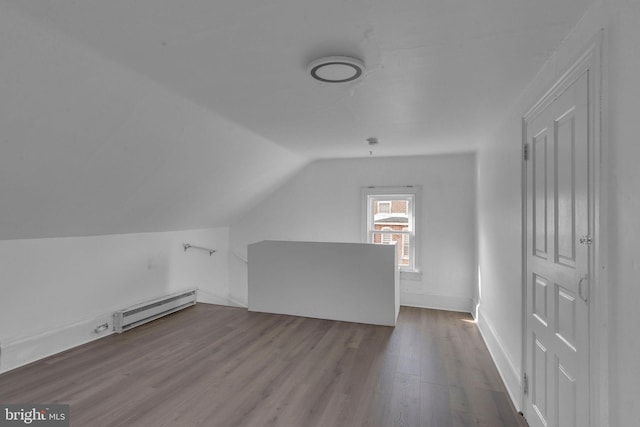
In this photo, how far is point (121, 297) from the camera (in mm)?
3930

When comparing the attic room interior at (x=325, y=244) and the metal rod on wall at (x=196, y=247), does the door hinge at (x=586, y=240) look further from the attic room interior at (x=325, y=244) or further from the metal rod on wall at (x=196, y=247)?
the metal rod on wall at (x=196, y=247)

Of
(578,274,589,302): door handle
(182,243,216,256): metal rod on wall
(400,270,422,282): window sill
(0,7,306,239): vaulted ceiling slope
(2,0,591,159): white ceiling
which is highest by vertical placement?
(2,0,591,159): white ceiling

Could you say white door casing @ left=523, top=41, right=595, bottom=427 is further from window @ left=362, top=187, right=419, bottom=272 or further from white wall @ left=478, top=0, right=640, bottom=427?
window @ left=362, top=187, right=419, bottom=272

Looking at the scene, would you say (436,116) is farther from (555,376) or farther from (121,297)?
(121,297)

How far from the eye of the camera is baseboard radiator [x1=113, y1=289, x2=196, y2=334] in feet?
12.3

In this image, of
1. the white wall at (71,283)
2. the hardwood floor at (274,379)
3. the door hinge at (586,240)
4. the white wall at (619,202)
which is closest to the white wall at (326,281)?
the hardwood floor at (274,379)

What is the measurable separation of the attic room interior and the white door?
0.02 meters

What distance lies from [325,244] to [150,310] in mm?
2406

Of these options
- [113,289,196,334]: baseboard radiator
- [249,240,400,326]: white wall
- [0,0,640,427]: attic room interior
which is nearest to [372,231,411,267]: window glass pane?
[0,0,640,427]: attic room interior

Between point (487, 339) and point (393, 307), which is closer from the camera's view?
point (487, 339)

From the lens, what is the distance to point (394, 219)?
5316mm

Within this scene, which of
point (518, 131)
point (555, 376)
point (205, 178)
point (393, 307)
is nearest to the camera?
point (555, 376)

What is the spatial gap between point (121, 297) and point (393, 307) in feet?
11.0

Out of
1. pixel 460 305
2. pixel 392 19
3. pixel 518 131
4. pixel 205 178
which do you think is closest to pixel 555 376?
pixel 518 131
